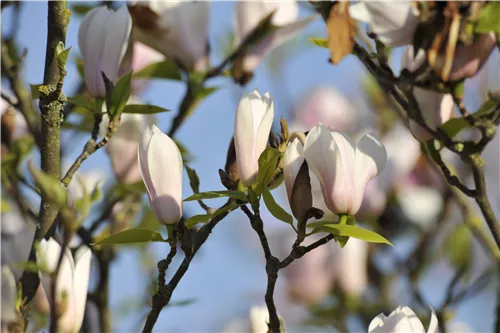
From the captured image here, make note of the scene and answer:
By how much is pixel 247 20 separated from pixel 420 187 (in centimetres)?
64

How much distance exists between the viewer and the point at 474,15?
791 mm

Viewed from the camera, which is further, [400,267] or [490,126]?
[400,267]

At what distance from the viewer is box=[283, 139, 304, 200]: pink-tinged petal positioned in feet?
2.79

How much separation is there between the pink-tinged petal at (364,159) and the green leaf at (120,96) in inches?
11.2

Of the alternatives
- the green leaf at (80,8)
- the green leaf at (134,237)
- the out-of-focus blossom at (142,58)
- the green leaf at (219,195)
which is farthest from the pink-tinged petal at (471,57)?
the green leaf at (80,8)

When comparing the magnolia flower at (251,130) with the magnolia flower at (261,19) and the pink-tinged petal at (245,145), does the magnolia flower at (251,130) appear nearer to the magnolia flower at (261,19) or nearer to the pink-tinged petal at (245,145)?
the pink-tinged petal at (245,145)

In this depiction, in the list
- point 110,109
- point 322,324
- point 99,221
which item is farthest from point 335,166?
point 322,324

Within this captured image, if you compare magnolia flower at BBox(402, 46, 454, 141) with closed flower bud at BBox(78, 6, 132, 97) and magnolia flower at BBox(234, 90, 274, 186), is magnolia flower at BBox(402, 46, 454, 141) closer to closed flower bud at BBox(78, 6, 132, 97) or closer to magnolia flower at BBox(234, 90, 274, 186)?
magnolia flower at BBox(234, 90, 274, 186)

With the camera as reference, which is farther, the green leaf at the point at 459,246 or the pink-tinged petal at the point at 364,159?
the green leaf at the point at 459,246

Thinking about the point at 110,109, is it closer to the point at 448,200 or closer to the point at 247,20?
the point at 247,20

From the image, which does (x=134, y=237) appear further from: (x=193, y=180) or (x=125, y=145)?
(x=125, y=145)

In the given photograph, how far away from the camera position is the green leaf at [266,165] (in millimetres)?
859

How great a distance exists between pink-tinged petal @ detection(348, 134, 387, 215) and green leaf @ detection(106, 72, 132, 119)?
0.28m

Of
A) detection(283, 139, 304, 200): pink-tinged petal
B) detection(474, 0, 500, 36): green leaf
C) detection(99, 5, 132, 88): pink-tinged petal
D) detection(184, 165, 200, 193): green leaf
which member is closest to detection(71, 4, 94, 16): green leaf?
detection(99, 5, 132, 88): pink-tinged petal
